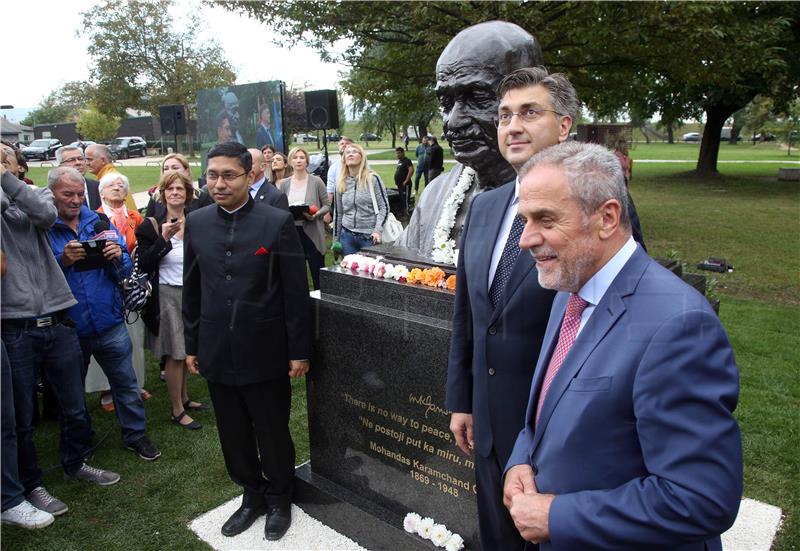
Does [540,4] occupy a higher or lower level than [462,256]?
higher

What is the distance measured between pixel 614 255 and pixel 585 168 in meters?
0.23

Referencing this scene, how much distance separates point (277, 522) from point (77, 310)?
193 cm

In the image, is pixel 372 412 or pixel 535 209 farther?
pixel 372 412

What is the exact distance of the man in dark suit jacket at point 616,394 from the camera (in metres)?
1.31

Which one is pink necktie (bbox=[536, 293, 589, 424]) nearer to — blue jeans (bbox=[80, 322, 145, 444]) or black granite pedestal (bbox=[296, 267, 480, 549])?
black granite pedestal (bbox=[296, 267, 480, 549])

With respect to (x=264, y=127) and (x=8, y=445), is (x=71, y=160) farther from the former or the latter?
(x=264, y=127)

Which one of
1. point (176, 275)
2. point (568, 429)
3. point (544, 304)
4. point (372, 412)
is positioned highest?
point (544, 304)

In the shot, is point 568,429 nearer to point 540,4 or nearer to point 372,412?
point 372,412

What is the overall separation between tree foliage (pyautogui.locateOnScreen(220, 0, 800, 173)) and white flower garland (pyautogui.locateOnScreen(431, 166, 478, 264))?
17.8 ft

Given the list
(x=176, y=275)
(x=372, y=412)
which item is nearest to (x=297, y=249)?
(x=372, y=412)

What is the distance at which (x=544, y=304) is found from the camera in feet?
6.92

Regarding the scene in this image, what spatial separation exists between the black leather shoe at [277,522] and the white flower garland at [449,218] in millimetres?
1722

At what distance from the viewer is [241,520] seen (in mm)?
3584

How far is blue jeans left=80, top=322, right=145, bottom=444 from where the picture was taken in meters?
4.28
